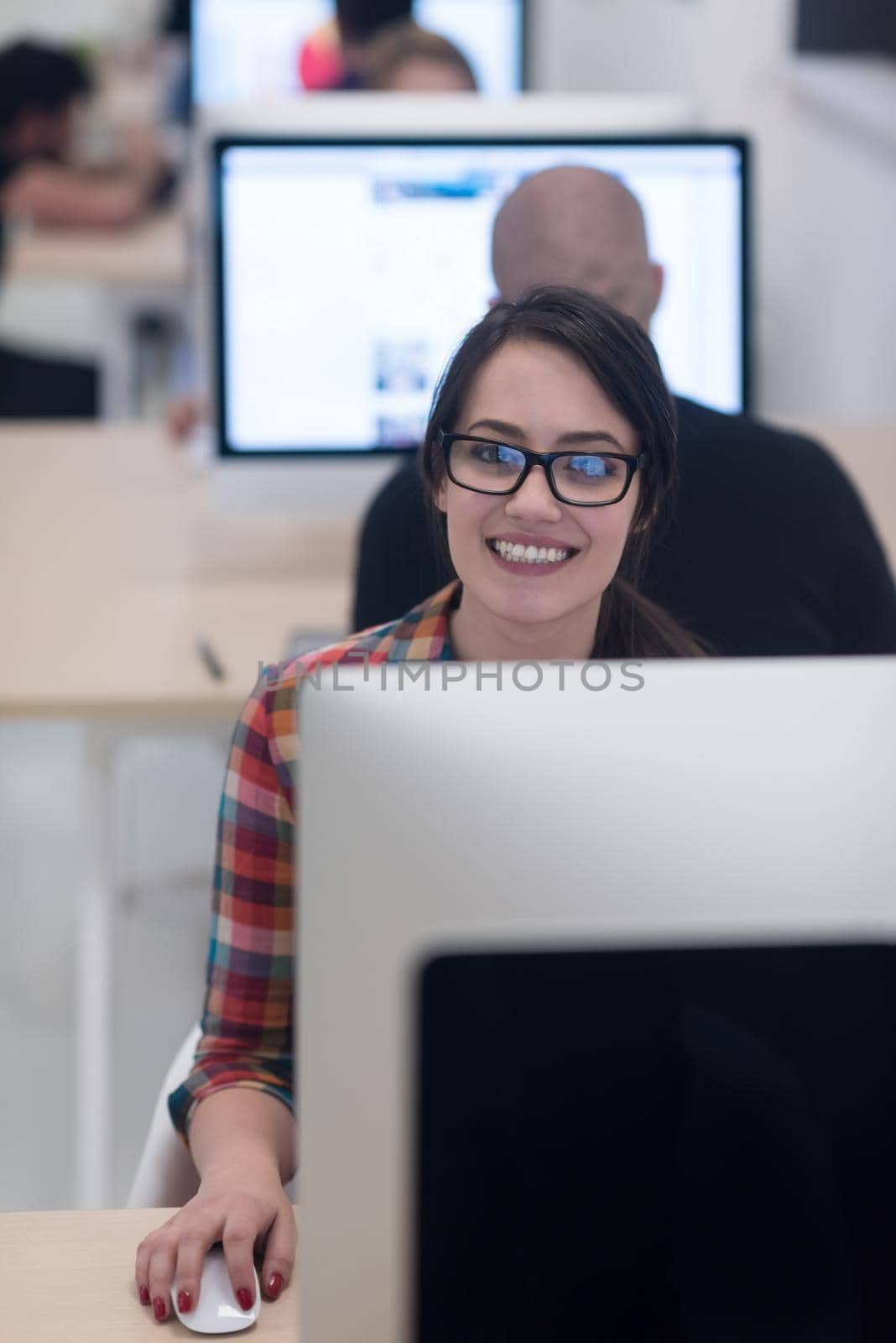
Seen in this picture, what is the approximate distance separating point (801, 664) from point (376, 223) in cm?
144

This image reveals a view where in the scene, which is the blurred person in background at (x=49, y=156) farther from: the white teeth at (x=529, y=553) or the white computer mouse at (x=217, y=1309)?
the white computer mouse at (x=217, y=1309)

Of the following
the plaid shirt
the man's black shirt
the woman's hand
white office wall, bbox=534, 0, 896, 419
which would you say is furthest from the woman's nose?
white office wall, bbox=534, 0, 896, 419

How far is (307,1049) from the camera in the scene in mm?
500

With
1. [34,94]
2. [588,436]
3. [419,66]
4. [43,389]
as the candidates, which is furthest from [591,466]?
[34,94]

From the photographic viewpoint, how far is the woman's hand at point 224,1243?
76cm

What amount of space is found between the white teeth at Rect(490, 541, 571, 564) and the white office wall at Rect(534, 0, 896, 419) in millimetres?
1734

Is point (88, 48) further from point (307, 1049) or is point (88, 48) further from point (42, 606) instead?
point (307, 1049)

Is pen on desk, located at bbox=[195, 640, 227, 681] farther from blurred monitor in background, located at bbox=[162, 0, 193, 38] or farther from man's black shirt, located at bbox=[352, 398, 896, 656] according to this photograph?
blurred monitor in background, located at bbox=[162, 0, 193, 38]

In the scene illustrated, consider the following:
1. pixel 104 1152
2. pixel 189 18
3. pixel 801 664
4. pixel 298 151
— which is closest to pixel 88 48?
pixel 189 18

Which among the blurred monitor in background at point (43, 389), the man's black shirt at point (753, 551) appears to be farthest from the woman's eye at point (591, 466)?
the blurred monitor in background at point (43, 389)

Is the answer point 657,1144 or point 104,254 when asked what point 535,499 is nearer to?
point 657,1144

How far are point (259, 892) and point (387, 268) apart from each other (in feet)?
3.53

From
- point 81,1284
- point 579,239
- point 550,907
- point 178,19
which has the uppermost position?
point 178,19

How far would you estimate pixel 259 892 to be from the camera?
96cm
